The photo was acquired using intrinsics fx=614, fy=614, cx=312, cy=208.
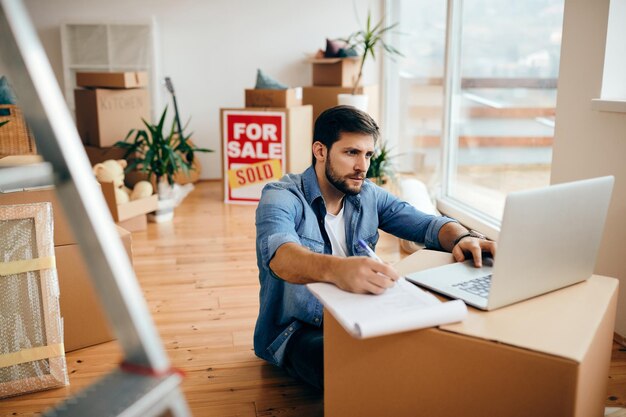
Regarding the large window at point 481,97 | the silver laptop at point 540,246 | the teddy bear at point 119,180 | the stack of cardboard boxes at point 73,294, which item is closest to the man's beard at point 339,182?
the silver laptop at point 540,246

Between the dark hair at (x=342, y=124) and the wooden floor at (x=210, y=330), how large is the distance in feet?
2.74

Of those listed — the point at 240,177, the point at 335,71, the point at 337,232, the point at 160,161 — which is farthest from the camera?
the point at 335,71

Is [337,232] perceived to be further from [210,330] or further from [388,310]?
[210,330]

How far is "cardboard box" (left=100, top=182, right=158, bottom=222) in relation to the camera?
3527 millimetres

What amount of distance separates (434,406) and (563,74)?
6.32 feet

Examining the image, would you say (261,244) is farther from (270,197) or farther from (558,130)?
(558,130)

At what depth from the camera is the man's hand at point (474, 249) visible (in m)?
1.57

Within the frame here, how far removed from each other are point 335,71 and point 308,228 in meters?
3.76

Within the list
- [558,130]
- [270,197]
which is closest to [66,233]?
[270,197]

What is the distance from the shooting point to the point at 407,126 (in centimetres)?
547

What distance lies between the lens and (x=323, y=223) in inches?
74.9

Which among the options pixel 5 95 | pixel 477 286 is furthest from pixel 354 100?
pixel 477 286

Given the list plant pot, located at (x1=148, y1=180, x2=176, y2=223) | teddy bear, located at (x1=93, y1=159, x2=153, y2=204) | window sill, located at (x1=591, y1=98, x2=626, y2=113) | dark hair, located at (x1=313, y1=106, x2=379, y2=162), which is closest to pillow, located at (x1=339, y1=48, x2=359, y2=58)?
plant pot, located at (x1=148, y1=180, x2=176, y2=223)

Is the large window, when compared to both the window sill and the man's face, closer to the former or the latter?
the window sill
